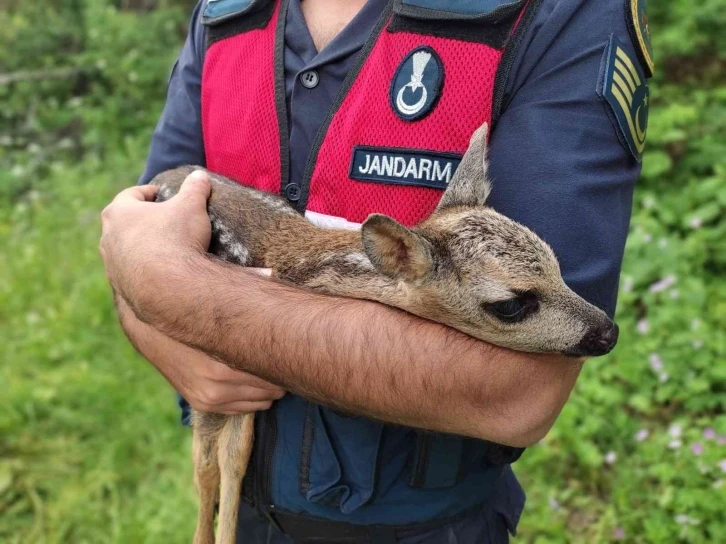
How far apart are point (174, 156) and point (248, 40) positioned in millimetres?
528

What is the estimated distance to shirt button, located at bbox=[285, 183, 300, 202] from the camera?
7.26ft

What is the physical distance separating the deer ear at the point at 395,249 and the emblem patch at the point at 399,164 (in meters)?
0.16

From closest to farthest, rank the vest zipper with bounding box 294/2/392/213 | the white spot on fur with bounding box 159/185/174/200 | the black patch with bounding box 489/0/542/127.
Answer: the black patch with bounding box 489/0/542/127 < the vest zipper with bounding box 294/2/392/213 < the white spot on fur with bounding box 159/185/174/200

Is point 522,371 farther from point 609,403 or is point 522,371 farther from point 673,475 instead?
point 609,403

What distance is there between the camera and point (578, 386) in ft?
14.2

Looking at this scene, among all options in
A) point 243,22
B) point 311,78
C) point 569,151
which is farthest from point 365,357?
point 243,22

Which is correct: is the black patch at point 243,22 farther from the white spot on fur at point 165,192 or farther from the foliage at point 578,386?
the foliage at point 578,386

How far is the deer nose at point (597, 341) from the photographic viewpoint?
79.3 inches

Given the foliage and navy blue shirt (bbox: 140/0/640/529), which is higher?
navy blue shirt (bbox: 140/0/640/529)

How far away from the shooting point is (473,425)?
1.72 m

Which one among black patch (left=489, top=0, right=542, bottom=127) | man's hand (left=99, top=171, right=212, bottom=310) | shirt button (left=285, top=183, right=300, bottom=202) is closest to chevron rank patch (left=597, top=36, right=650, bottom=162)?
black patch (left=489, top=0, right=542, bottom=127)

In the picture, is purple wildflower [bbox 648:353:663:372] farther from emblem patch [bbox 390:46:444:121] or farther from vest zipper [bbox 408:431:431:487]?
emblem patch [bbox 390:46:444:121]

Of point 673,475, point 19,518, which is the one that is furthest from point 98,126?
point 673,475

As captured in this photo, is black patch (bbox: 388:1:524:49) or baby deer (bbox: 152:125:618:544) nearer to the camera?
black patch (bbox: 388:1:524:49)
